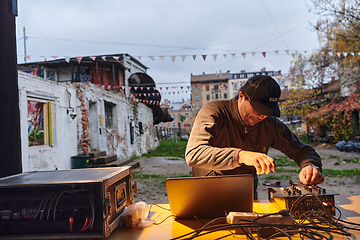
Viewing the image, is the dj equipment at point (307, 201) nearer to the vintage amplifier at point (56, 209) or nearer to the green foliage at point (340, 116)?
the vintage amplifier at point (56, 209)

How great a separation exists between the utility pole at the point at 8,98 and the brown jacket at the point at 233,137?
1.30m

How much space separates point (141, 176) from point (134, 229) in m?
7.25

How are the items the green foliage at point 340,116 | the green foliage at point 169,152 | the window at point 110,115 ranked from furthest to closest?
the green foliage at point 169,152 < the green foliage at point 340,116 < the window at point 110,115

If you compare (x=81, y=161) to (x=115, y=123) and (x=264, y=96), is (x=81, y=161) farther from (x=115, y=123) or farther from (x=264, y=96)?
(x=264, y=96)

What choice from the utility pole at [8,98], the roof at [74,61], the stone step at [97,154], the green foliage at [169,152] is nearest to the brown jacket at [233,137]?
the utility pole at [8,98]

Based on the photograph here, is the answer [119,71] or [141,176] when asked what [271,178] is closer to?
[141,176]

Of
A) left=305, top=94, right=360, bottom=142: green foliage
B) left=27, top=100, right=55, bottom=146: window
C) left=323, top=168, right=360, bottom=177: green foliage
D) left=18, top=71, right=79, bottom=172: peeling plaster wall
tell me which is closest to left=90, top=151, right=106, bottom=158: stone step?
left=18, top=71, right=79, bottom=172: peeling plaster wall

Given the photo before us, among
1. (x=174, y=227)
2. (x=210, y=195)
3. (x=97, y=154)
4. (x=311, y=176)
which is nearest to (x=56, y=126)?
(x=97, y=154)

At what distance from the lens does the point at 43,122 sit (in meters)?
8.02

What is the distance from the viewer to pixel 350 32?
1115 centimetres

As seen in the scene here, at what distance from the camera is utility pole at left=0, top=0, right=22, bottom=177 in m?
1.88

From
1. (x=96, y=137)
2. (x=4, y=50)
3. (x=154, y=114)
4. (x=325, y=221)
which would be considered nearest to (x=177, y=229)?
(x=325, y=221)

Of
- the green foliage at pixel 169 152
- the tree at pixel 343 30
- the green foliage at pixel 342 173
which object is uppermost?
the tree at pixel 343 30

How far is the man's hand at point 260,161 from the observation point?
1.33 metres
